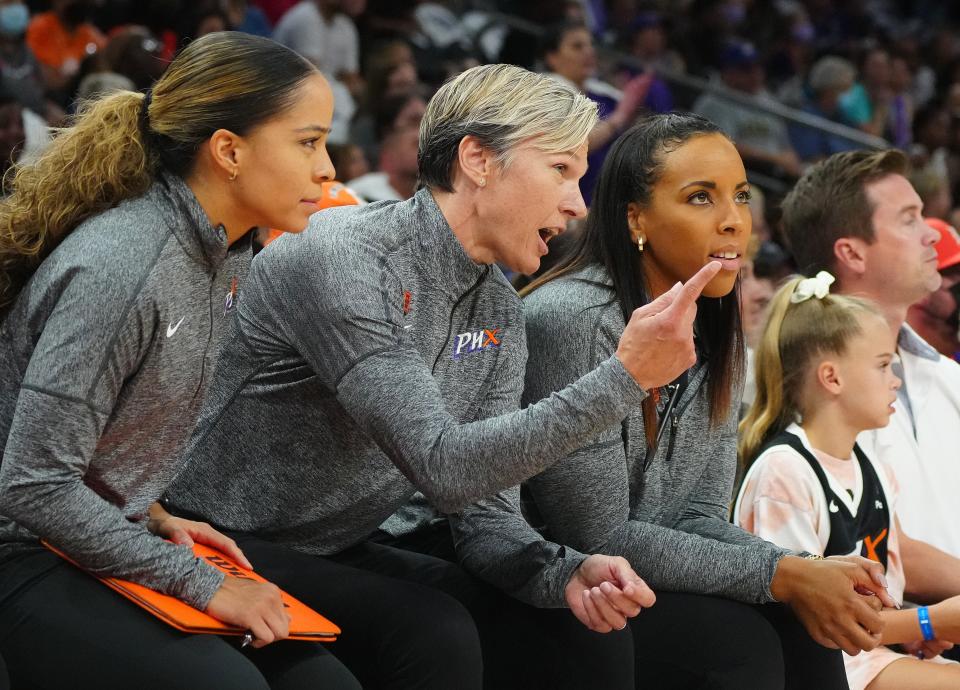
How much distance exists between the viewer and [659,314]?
5.97 feet

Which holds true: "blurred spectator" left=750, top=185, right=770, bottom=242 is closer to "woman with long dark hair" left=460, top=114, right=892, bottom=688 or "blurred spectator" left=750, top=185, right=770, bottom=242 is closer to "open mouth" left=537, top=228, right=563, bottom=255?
"woman with long dark hair" left=460, top=114, right=892, bottom=688

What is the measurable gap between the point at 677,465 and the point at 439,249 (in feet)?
2.29

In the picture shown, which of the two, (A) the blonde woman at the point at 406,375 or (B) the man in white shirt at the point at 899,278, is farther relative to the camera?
(B) the man in white shirt at the point at 899,278

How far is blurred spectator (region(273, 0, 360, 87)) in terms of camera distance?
7641mm

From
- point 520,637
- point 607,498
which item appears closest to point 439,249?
point 607,498

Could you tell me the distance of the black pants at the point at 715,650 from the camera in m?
2.21

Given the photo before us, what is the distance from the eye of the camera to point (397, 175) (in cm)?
485

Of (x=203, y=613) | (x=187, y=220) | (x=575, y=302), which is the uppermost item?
(x=187, y=220)

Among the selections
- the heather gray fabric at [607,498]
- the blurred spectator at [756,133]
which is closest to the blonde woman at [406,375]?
the heather gray fabric at [607,498]

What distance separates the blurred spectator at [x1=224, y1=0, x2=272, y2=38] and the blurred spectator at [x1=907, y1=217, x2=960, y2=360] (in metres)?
4.59

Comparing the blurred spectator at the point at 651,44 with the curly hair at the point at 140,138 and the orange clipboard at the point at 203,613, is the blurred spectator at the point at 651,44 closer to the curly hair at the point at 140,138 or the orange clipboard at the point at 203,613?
the curly hair at the point at 140,138

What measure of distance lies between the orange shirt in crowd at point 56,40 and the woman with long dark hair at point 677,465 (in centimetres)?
491

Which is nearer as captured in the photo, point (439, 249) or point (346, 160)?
point (439, 249)

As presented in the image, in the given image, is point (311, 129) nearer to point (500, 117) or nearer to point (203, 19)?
point (500, 117)
